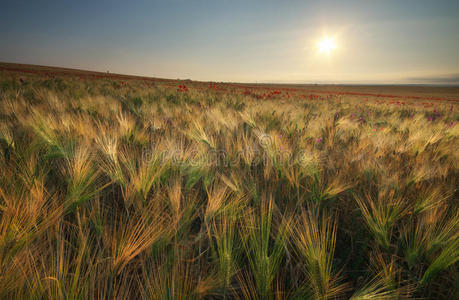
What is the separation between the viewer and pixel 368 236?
113cm

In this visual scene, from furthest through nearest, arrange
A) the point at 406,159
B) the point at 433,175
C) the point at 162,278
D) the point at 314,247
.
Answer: the point at 406,159 → the point at 433,175 → the point at 314,247 → the point at 162,278

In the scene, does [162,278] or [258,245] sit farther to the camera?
A: [258,245]

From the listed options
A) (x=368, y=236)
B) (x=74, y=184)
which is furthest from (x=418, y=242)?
(x=74, y=184)

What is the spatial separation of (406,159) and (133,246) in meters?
2.47

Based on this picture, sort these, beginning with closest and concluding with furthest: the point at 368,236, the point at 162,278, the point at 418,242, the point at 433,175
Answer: the point at 162,278
the point at 418,242
the point at 368,236
the point at 433,175

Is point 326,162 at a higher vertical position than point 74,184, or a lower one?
lower

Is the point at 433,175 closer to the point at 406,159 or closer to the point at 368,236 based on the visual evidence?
the point at 406,159

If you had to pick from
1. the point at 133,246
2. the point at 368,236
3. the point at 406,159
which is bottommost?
the point at 368,236

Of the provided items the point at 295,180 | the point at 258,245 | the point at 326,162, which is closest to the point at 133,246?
the point at 258,245

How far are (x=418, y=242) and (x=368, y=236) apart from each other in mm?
269

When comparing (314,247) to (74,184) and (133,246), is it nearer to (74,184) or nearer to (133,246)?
(133,246)

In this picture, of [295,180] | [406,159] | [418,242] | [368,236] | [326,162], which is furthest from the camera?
[406,159]

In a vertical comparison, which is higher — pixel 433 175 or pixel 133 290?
pixel 433 175

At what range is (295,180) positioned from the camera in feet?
4.40
